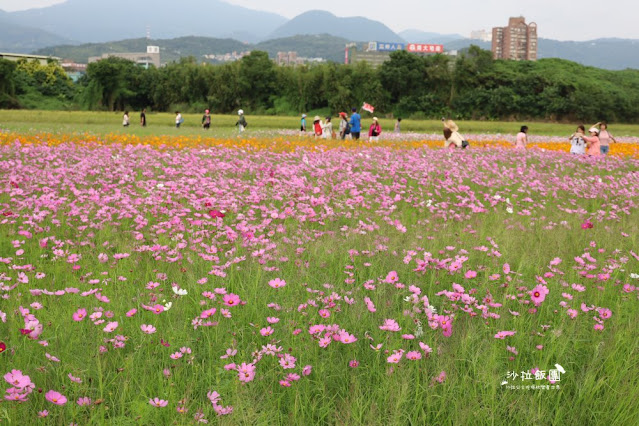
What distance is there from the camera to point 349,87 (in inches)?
2761

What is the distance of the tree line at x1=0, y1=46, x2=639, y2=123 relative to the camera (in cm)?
6631

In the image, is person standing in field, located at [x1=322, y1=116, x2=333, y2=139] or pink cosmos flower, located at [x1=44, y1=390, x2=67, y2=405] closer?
pink cosmos flower, located at [x1=44, y1=390, x2=67, y2=405]

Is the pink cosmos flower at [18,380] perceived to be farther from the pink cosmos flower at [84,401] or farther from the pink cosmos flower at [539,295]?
the pink cosmos flower at [539,295]

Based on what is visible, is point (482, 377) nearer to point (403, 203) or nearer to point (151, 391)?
point (151, 391)

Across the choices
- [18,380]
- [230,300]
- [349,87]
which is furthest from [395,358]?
[349,87]

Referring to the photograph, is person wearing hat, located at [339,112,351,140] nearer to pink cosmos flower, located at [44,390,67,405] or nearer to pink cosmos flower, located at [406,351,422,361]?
pink cosmos flower, located at [406,351,422,361]

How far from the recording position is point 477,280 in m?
3.96

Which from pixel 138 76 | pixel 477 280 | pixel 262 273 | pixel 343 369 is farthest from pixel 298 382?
pixel 138 76

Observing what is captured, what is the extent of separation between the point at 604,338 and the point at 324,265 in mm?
2034

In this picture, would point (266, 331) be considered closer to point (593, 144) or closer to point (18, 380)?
point (18, 380)

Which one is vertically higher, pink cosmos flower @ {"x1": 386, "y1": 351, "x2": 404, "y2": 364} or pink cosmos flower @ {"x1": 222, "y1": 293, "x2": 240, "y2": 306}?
pink cosmos flower @ {"x1": 222, "y1": 293, "x2": 240, "y2": 306}

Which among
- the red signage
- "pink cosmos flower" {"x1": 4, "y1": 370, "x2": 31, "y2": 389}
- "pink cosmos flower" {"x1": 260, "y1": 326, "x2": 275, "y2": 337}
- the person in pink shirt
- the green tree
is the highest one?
the red signage

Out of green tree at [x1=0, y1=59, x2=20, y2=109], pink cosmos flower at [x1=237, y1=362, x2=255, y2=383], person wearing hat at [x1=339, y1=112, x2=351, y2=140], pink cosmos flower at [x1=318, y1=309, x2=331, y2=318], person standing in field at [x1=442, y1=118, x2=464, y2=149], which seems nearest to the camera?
pink cosmos flower at [x1=237, y1=362, x2=255, y2=383]

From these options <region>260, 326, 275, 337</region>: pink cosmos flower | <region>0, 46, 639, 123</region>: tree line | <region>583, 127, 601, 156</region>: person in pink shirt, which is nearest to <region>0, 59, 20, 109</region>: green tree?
<region>0, 46, 639, 123</region>: tree line
